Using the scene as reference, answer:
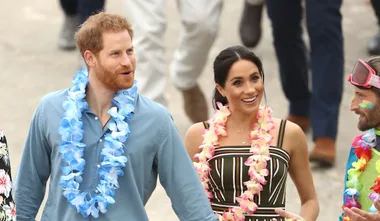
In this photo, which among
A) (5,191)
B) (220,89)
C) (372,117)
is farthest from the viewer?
(220,89)

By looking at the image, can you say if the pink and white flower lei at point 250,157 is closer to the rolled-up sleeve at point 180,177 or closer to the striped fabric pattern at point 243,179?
Result: the striped fabric pattern at point 243,179

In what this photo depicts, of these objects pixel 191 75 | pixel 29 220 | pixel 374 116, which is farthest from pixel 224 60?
pixel 191 75

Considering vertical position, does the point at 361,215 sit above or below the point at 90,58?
below

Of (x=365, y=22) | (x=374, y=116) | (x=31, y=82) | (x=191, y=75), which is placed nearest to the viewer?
(x=374, y=116)

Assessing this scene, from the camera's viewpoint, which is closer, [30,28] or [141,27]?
[141,27]

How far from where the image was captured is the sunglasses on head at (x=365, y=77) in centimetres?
546

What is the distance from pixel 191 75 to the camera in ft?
26.6

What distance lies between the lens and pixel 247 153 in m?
5.57

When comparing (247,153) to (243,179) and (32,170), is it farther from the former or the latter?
(32,170)

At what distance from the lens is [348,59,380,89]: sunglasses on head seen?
5465mm

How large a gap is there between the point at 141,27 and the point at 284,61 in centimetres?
119

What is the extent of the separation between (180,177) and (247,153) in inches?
22.0

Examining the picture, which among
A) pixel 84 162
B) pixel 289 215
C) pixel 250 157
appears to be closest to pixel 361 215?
pixel 289 215

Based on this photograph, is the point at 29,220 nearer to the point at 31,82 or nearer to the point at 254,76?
the point at 254,76
